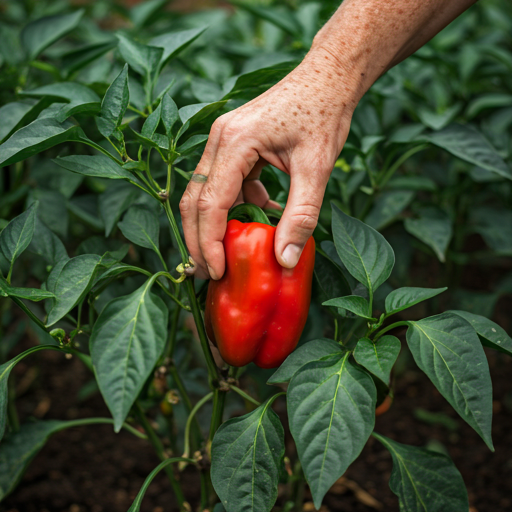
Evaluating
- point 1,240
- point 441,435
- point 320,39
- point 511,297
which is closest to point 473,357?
point 320,39

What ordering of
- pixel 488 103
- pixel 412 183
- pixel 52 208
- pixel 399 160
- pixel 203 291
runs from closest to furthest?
pixel 203 291 → pixel 52 208 → pixel 399 160 → pixel 412 183 → pixel 488 103

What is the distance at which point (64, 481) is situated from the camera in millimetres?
1513

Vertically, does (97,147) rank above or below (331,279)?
above

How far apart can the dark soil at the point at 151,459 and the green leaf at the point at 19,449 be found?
0.44m

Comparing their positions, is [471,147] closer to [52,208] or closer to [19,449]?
[52,208]

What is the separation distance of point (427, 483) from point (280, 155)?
630mm

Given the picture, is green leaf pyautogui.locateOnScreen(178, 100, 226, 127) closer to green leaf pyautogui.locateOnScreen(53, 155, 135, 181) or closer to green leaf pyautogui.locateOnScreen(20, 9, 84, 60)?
green leaf pyautogui.locateOnScreen(53, 155, 135, 181)

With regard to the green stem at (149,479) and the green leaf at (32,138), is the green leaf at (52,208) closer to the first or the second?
the green leaf at (32,138)

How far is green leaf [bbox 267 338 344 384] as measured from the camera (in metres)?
0.77

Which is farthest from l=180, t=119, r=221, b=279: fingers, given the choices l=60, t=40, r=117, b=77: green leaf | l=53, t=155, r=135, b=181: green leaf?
l=60, t=40, r=117, b=77: green leaf

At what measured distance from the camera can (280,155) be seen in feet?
2.85

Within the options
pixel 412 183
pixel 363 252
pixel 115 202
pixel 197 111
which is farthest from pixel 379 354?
pixel 412 183

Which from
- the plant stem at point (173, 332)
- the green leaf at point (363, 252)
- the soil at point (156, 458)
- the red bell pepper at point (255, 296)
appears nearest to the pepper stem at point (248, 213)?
the red bell pepper at point (255, 296)

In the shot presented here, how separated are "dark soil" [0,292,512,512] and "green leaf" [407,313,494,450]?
86 cm
